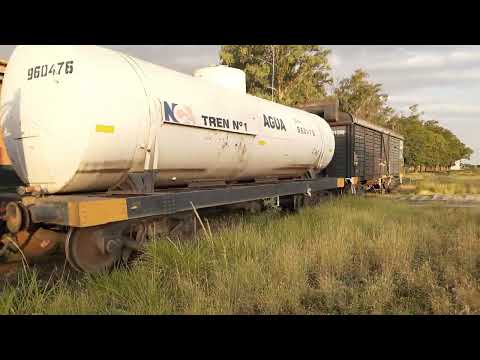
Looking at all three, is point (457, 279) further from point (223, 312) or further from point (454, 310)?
point (223, 312)

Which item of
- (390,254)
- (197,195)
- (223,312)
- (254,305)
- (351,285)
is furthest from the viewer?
(197,195)

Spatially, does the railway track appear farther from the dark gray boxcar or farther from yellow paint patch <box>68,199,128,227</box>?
yellow paint patch <box>68,199,128,227</box>

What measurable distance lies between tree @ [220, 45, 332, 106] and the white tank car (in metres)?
18.1

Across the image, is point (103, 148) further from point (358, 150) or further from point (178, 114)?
point (358, 150)

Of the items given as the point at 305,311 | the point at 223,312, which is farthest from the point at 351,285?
the point at 223,312

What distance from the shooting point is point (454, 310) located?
3.19m

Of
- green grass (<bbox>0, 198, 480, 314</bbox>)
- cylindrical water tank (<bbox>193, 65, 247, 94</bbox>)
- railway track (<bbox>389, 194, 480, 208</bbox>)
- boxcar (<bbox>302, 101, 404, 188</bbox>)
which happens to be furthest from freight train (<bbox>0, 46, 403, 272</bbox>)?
railway track (<bbox>389, 194, 480, 208</bbox>)

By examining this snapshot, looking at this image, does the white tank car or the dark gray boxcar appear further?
the dark gray boxcar

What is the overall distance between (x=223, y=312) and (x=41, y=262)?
3.68 metres

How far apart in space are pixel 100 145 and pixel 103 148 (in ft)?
0.19

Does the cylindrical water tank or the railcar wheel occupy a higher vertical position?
the cylindrical water tank

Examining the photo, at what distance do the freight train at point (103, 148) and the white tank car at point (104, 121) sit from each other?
0.01 m

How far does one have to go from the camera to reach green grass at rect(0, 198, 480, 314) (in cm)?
325

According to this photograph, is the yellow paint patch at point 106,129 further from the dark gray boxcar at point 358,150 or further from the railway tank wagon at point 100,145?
the dark gray boxcar at point 358,150
